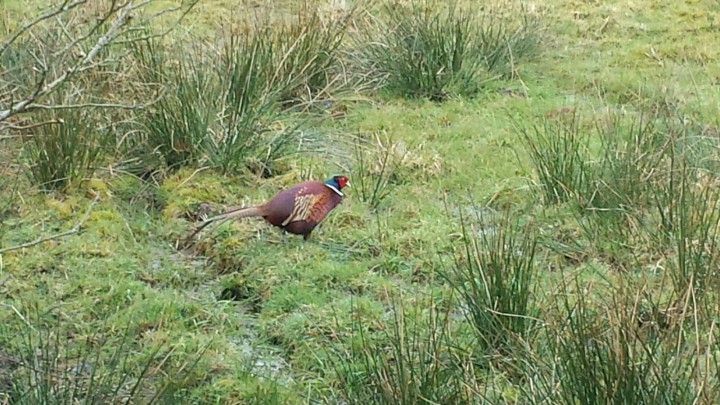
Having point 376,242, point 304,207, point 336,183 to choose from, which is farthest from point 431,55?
point 304,207

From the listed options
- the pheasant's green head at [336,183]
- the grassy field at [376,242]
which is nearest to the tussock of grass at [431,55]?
the grassy field at [376,242]

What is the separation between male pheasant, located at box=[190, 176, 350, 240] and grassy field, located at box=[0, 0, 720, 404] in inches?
4.4

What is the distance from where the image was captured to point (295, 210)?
3605 millimetres

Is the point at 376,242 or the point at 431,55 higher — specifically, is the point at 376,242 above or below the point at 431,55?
below

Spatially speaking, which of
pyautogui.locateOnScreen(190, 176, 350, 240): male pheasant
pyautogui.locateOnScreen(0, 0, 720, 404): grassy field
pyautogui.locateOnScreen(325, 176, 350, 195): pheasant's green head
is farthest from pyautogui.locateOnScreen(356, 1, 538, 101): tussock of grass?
pyautogui.locateOnScreen(190, 176, 350, 240): male pheasant

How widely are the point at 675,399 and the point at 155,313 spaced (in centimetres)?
179

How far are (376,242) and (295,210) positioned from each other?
358mm

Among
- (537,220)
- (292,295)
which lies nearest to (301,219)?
(292,295)

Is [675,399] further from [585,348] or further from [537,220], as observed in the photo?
[537,220]

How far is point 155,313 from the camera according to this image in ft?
10.4

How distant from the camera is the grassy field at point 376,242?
7.81 feet

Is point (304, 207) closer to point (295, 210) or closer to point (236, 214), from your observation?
point (295, 210)

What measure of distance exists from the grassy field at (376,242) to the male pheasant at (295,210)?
0.36 ft

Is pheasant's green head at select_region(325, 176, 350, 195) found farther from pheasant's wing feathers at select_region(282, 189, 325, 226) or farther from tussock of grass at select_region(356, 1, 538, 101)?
tussock of grass at select_region(356, 1, 538, 101)
